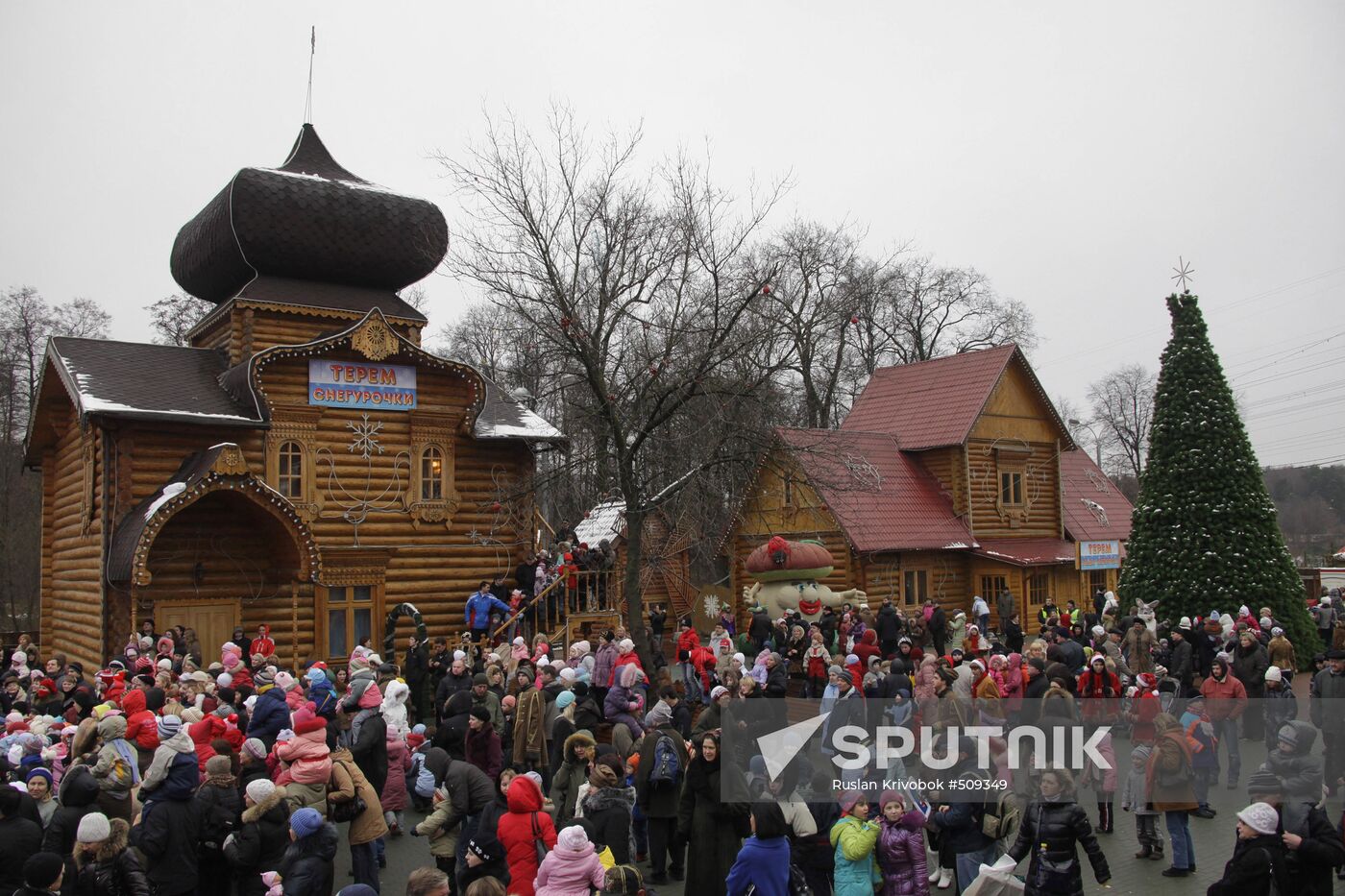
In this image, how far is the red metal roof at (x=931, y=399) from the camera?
1245 inches

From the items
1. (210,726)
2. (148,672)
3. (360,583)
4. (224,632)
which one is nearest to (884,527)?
(360,583)

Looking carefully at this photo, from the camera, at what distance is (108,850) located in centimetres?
702

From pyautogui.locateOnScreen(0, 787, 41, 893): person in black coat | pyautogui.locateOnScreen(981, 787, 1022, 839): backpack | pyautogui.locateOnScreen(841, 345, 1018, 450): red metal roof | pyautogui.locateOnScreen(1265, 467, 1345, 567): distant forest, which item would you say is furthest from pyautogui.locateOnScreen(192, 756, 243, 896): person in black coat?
pyautogui.locateOnScreen(1265, 467, 1345, 567): distant forest

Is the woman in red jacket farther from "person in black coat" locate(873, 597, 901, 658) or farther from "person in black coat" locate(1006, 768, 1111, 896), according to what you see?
"person in black coat" locate(873, 597, 901, 658)

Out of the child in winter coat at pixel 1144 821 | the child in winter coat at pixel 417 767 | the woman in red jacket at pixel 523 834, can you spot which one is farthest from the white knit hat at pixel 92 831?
the child in winter coat at pixel 1144 821

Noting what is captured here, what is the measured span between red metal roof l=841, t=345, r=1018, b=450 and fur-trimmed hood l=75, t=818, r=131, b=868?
26.5 m

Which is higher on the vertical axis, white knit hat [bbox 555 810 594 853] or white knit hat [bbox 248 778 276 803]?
white knit hat [bbox 248 778 276 803]

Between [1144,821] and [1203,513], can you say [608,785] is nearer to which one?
[1144,821]

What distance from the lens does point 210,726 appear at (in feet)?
31.3

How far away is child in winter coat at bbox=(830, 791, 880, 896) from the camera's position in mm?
7762

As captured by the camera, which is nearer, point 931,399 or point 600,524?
point 600,524

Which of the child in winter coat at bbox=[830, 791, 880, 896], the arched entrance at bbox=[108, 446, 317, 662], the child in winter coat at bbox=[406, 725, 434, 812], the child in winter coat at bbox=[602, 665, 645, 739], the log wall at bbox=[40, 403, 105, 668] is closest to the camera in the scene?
the child in winter coat at bbox=[830, 791, 880, 896]

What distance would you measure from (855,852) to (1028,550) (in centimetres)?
2504

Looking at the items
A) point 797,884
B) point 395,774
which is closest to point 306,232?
point 395,774
